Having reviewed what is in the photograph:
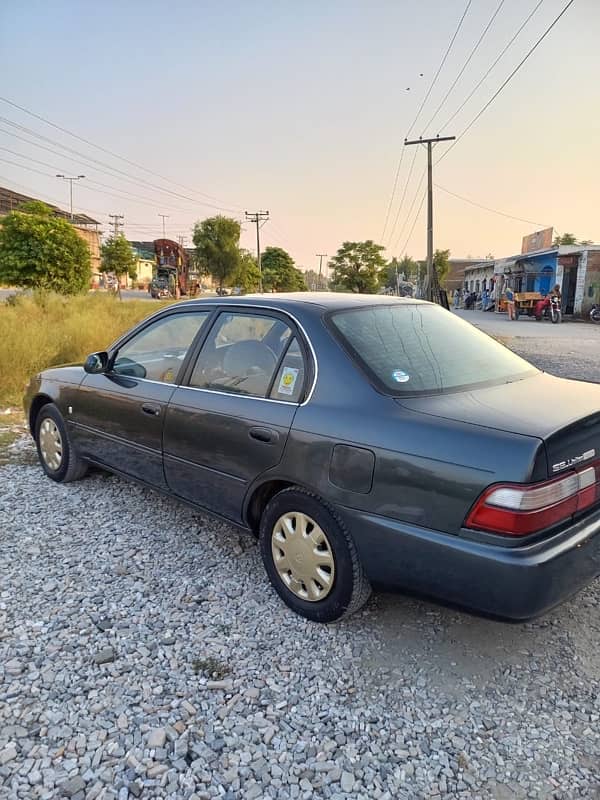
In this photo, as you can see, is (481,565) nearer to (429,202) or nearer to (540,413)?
(540,413)

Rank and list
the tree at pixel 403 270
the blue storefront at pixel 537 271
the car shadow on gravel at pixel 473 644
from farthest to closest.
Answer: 1. the tree at pixel 403 270
2. the blue storefront at pixel 537 271
3. the car shadow on gravel at pixel 473 644

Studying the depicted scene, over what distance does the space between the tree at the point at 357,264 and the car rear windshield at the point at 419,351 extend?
62793 mm

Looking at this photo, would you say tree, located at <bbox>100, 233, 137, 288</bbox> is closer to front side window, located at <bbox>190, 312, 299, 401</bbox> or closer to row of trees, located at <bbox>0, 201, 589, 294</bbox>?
row of trees, located at <bbox>0, 201, 589, 294</bbox>

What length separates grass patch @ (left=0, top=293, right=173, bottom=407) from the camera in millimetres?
7992

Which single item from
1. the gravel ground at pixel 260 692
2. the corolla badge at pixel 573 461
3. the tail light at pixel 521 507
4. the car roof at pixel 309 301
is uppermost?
the car roof at pixel 309 301

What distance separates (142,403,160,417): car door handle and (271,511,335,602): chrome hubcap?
44.6 inches

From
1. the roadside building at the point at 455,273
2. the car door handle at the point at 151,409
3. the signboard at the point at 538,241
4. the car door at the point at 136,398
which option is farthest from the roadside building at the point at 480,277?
the car door handle at the point at 151,409

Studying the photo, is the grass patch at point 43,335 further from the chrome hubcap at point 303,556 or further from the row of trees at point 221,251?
the row of trees at point 221,251

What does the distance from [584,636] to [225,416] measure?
2085 millimetres

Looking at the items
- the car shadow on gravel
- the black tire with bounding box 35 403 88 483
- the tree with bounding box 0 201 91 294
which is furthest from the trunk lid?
the tree with bounding box 0 201 91 294

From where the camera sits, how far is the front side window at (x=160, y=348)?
136 inches

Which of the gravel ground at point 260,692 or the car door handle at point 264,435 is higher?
the car door handle at point 264,435

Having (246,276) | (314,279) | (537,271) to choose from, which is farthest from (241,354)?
(314,279)

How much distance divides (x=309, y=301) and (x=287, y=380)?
1.74ft
